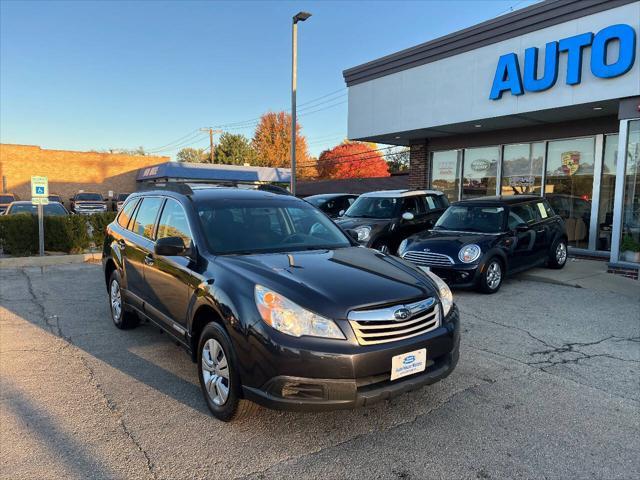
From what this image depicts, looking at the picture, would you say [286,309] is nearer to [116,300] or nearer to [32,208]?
[116,300]

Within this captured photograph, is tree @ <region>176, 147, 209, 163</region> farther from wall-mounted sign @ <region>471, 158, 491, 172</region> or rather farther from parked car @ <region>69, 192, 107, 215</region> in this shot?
wall-mounted sign @ <region>471, 158, 491, 172</region>

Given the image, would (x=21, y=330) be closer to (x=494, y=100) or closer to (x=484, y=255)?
(x=484, y=255)

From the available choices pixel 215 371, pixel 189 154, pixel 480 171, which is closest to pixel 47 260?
pixel 215 371

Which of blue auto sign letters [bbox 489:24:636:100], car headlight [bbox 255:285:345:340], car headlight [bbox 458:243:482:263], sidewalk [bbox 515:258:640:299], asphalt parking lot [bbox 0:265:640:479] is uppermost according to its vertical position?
blue auto sign letters [bbox 489:24:636:100]

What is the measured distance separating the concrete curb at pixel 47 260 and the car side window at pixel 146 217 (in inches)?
271

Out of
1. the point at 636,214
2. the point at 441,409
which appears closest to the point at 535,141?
the point at 636,214

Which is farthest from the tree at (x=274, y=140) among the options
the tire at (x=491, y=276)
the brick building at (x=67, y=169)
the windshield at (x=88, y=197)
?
the tire at (x=491, y=276)

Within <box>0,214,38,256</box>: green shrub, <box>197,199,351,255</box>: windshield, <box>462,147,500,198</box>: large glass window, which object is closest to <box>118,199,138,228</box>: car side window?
<box>197,199,351,255</box>: windshield

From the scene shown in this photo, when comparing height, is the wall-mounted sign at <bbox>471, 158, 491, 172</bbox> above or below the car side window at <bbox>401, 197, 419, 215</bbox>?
above

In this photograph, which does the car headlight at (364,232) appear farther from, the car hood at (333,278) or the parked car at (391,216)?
the car hood at (333,278)

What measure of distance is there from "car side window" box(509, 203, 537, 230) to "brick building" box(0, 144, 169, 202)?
3624 cm

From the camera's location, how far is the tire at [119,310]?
5.48 m

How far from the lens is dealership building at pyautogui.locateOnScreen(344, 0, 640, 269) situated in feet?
29.7

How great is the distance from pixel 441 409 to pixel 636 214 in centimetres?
797
